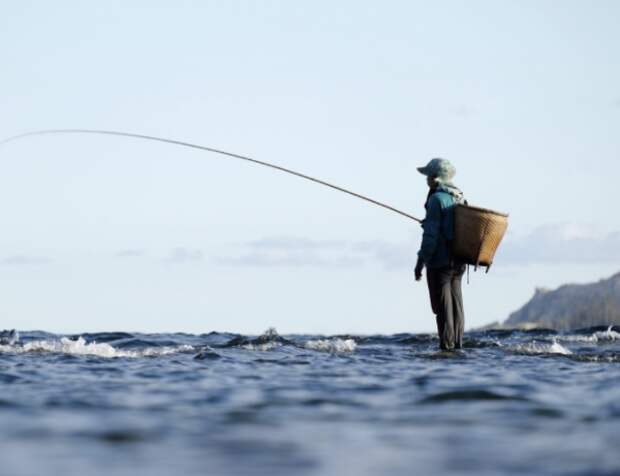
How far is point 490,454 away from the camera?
5.27 m

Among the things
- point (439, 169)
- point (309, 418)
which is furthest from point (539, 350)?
point (309, 418)

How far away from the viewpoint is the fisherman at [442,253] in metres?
13.4

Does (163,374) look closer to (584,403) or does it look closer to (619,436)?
(584,403)

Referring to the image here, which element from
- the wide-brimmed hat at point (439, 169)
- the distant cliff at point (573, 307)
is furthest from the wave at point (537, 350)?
the distant cliff at point (573, 307)

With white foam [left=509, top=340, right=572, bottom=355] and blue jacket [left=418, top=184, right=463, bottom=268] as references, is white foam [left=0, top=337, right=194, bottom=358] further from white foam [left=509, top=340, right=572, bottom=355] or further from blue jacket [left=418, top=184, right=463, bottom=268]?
white foam [left=509, top=340, right=572, bottom=355]

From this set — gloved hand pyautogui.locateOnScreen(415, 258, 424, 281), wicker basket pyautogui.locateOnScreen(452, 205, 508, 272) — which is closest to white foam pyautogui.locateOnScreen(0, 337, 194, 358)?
gloved hand pyautogui.locateOnScreen(415, 258, 424, 281)

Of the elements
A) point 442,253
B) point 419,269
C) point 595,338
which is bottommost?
point 595,338

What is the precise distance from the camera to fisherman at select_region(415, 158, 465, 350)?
1338 cm

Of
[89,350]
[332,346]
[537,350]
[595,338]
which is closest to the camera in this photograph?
[89,350]

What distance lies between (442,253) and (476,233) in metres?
0.57

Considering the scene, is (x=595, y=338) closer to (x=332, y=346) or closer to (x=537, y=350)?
(x=537, y=350)

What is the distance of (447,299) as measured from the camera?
1356 cm

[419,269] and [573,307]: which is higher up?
[573,307]

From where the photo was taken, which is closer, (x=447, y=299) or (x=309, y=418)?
(x=309, y=418)
